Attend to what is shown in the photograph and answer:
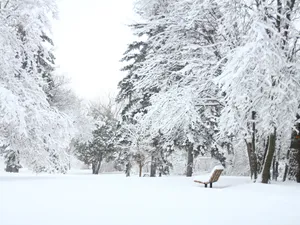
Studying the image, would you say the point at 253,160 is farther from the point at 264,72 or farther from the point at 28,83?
the point at 28,83

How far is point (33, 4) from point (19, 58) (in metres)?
2.16

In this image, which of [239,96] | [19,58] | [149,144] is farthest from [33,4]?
[149,144]

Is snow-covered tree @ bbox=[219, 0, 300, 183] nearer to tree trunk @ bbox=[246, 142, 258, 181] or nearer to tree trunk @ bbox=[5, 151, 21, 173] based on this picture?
tree trunk @ bbox=[246, 142, 258, 181]

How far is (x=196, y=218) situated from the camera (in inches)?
173

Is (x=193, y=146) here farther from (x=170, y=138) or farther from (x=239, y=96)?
(x=239, y=96)

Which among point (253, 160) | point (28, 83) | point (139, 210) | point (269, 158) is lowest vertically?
point (139, 210)

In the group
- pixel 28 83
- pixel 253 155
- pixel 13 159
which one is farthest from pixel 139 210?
pixel 13 159

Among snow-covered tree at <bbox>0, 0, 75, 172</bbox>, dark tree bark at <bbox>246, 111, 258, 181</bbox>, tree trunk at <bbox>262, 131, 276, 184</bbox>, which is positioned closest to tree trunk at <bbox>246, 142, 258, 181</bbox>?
dark tree bark at <bbox>246, 111, 258, 181</bbox>

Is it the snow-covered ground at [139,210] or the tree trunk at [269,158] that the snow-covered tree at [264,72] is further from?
the snow-covered ground at [139,210]

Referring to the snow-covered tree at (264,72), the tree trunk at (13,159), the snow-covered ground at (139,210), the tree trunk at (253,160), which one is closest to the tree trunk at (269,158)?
the snow-covered tree at (264,72)

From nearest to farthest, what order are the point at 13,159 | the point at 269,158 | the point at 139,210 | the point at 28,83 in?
the point at 139,210 → the point at 269,158 → the point at 28,83 → the point at 13,159

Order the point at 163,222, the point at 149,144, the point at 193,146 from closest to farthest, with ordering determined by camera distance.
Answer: the point at 163,222 < the point at 193,146 < the point at 149,144

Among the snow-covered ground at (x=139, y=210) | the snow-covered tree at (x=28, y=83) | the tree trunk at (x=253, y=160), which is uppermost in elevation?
the snow-covered tree at (x=28, y=83)

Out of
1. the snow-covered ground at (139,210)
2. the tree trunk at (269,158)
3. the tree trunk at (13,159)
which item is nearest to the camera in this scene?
the snow-covered ground at (139,210)
